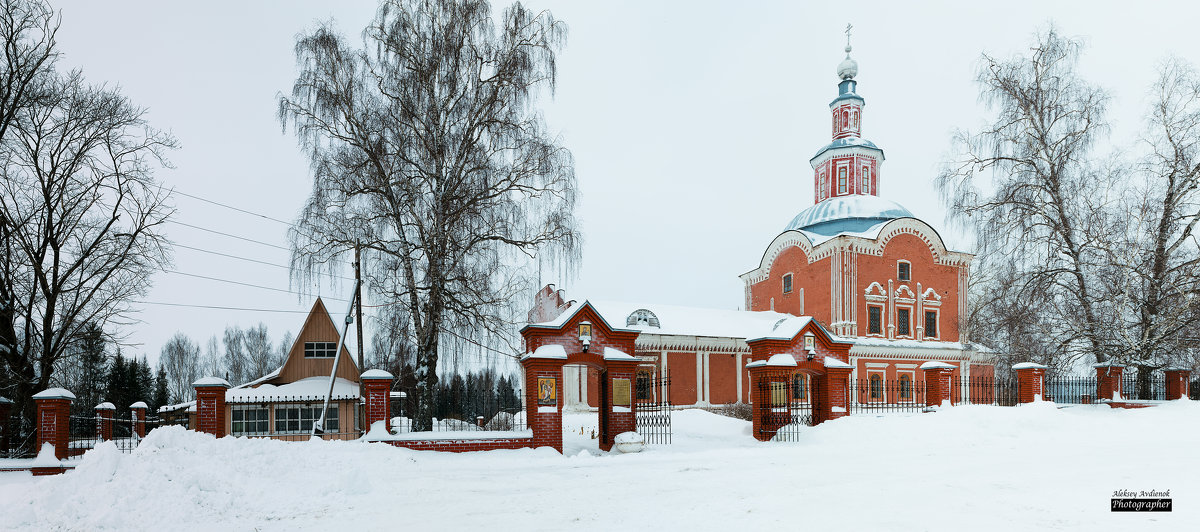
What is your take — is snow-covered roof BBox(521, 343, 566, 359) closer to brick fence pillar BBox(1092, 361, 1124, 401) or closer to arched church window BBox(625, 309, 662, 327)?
brick fence pillar BBox(1092, 361, 1124, 401)

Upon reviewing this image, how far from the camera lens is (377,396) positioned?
14156mm

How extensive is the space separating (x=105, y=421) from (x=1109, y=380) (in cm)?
2419

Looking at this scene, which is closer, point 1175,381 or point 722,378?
point 1175,381

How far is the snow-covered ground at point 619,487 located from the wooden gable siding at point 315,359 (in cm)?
1077

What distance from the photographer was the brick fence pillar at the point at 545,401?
14672 millimetres

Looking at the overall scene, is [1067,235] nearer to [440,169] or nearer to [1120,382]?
[1120,382]

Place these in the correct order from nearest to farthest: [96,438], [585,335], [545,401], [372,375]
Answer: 1. [372,375]
2. [545,401]
3. [585,335]
4. [96,438]

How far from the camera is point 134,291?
1766 cm

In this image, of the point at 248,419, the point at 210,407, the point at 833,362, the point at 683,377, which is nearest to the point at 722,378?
the point at 683,377

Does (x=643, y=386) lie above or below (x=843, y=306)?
below

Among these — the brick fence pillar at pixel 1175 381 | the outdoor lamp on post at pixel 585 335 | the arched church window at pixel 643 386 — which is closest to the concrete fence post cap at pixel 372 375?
the outdoor lamp on post at pixel 585 335

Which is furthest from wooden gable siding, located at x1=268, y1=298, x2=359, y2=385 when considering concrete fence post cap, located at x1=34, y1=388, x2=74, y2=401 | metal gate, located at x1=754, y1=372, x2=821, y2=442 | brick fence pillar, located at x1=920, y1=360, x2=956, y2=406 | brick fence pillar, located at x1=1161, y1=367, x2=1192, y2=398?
brick fence pillar, located at x1=1161, y1=367, x2=1192, y2=398

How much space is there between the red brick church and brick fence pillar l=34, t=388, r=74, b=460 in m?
17.4

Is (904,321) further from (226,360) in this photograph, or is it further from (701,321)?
(226,360)
